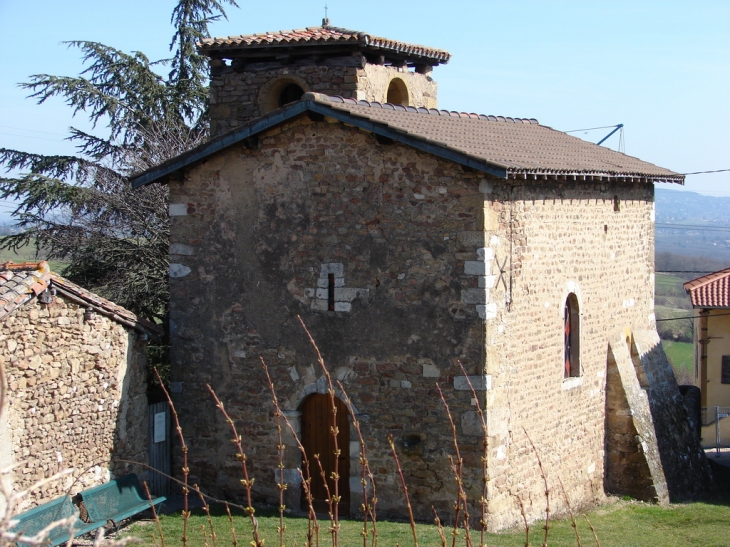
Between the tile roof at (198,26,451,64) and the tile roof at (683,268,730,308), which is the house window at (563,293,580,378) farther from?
the tile roof at (683,268,730,308)

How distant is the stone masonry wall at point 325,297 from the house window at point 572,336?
288 cm

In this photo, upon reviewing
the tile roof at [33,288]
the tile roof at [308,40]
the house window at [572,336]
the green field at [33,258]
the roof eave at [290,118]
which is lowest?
the house window at [572,336]

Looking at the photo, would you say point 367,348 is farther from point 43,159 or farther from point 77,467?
point 43,159

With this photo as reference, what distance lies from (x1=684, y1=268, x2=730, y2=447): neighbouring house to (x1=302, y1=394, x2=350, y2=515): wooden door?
1346cm

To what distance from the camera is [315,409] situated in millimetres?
12492

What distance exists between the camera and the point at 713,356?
936 inches

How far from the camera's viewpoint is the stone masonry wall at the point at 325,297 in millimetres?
11336

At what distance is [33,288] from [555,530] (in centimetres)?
724

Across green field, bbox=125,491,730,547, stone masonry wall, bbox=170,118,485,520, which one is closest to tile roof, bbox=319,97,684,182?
stone masonry wall, bbox=170,118,485,520

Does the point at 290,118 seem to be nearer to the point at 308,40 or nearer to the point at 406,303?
the point at 406,303

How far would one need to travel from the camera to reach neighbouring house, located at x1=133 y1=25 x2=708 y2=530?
11312 millimetres

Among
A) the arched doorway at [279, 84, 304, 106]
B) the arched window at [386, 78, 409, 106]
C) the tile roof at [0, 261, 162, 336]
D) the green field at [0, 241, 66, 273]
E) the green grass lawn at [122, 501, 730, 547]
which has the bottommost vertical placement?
the green grass lawn at [122, 501, 730, 547]

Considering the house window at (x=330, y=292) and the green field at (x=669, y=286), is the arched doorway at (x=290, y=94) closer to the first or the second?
the house window at (x=330, y=292)

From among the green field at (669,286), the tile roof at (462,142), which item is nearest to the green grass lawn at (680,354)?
the green field at (669,286)
